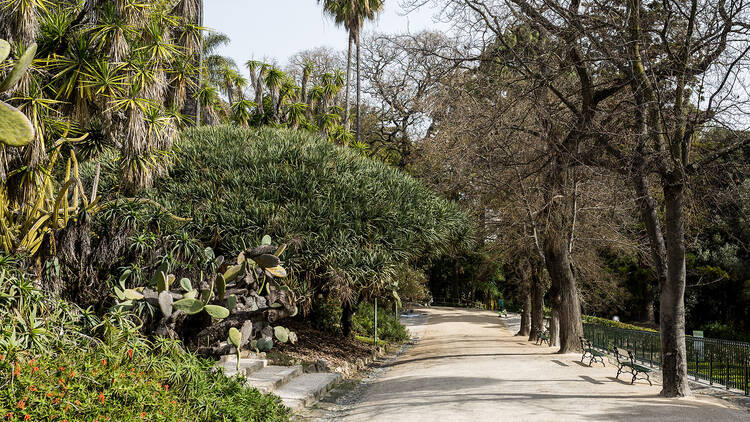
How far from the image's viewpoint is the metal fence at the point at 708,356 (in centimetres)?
1351

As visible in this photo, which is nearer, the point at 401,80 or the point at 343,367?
the point at 343,367

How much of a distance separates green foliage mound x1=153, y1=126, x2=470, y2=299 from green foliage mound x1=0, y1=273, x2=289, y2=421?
5.38 m

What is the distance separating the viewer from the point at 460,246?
63.2ft

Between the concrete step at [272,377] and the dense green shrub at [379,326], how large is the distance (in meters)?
11.7

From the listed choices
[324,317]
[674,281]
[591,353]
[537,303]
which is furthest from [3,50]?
[537,303]

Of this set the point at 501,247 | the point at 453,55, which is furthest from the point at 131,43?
the point at 501,247

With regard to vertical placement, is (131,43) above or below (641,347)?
above

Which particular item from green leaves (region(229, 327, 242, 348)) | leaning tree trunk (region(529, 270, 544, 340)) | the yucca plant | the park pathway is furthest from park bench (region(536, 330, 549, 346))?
green leaves (region(229, 327, 242, 348))

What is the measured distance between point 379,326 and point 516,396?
15616mm

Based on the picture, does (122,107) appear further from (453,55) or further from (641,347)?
(641,347)

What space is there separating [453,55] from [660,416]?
8708 millimetres

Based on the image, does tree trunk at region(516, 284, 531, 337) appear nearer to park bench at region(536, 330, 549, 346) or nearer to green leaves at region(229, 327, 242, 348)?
park bench at region(536, 330, 549, 346)

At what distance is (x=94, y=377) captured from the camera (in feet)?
16.8

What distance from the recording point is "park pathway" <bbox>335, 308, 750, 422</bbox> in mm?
8609
